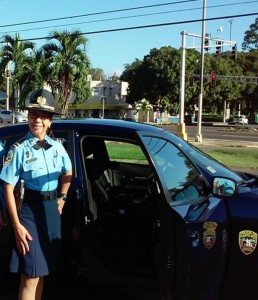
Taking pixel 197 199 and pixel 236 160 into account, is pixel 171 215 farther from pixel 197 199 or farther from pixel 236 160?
pixel 236 160

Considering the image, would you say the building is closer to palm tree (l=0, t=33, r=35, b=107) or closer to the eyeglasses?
palm tree (l=0, t=33, r=35, b=107)

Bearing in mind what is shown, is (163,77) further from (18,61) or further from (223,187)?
(223,187)

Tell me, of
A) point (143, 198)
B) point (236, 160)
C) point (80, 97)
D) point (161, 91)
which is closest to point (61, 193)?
point (143, 198)

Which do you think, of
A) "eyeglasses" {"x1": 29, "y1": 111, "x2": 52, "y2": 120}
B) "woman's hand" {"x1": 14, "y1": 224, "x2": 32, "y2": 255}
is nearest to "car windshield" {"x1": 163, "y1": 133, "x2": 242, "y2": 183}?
"eyeglasses" {"x1": 29, "y1": 111, "x2": 52, "y2": 120}

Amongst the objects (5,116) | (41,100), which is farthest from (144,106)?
(41,100)

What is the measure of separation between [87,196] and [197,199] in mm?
893

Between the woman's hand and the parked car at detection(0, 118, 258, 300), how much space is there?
2.17 feet

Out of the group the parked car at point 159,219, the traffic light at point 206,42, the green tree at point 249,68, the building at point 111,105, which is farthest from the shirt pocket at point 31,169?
the building at point 111,105

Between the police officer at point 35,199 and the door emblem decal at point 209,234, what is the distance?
3.30ft

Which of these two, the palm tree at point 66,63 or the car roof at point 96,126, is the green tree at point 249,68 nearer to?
the palm tree at point 66,63

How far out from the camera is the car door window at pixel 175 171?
Answer: 3.53m

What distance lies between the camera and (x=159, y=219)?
10.7 feet

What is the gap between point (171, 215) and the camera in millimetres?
3088

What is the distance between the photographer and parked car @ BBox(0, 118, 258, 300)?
306cm
